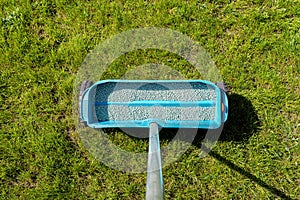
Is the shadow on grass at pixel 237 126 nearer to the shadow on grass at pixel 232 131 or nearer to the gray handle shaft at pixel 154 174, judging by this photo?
the shadow on grass at pixel 232 131

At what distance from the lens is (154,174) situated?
1.76 m

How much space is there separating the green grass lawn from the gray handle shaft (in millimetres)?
469

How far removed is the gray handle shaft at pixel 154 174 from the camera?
5.32ft

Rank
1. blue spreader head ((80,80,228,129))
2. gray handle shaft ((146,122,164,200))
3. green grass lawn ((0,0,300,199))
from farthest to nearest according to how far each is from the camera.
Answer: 1. green grass lawn ((0,0,300,199))
2. blue spreader head ((80,80,228,129))
3. gray handle shaft ((146,122,164,200))

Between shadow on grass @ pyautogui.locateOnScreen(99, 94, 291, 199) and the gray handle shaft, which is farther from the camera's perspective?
shadow on grass @ pyautogui.locateOnScreen(99, 94, 291, 199)

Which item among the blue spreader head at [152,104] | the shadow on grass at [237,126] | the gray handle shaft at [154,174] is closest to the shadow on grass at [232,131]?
the shadow on grass at [237,126]

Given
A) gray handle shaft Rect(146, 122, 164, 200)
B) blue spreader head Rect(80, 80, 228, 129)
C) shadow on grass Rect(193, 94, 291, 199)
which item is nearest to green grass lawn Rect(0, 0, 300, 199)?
shadow on grass Rect(193, 94, 291, 199)

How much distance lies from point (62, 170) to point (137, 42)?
95cm

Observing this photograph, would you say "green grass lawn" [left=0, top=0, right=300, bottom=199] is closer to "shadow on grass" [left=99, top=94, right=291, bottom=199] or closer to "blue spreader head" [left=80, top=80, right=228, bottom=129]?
"shadow on grass" [left=99, top=94, right=291, bottom=199]

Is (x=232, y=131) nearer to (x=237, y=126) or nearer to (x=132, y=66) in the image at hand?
(x=237, y=126)

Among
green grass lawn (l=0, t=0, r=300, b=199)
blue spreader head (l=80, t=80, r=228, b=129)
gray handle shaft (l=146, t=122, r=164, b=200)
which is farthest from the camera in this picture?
green grass lawn (l=0, t=0, r=300, b=199)

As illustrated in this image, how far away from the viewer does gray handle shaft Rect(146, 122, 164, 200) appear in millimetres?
1623

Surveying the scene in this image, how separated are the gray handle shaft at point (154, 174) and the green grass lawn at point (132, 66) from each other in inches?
18.5

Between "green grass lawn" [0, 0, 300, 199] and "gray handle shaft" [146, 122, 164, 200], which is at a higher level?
"green grass lawn" [0, 0, 300, 199]
